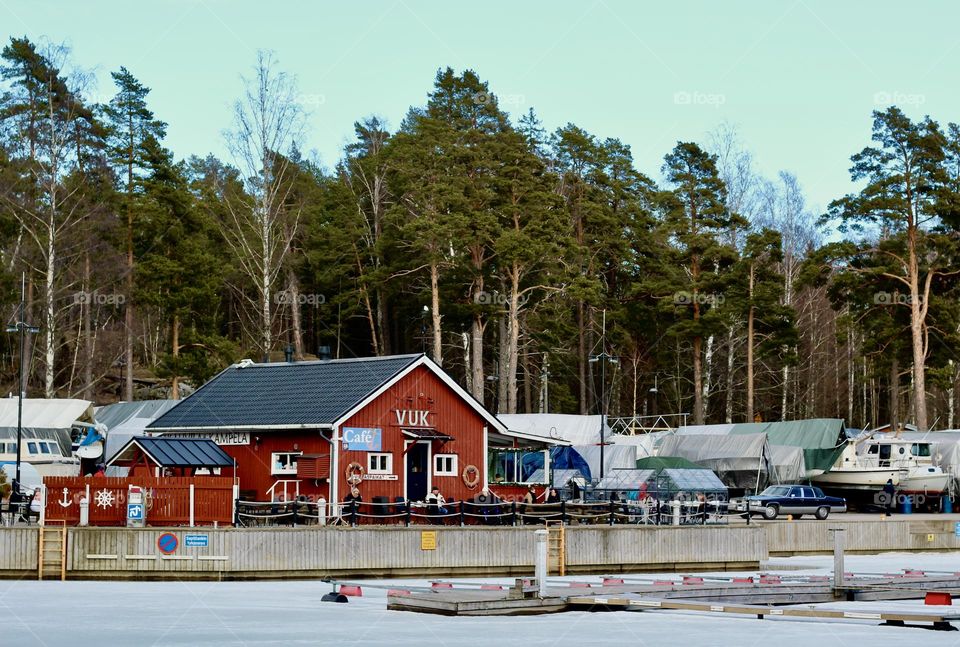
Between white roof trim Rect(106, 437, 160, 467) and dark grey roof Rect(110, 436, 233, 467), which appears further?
dark grey roof Rect(110, 436, 233, 467)

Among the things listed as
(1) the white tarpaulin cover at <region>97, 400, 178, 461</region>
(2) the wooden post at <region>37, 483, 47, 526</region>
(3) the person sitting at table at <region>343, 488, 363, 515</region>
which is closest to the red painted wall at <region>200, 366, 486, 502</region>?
(3) the person sitting at table at <region>343, 488, 363, 515</region>

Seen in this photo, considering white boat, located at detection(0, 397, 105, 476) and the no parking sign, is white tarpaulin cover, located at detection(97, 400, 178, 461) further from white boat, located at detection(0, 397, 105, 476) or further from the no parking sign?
the no parking sign

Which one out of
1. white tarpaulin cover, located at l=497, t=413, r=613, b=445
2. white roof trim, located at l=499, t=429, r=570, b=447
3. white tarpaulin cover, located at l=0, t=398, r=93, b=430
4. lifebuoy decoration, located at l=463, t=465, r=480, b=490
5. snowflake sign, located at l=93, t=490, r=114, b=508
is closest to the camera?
snowflake sign, located at l=93, t=490, r=114, b=508

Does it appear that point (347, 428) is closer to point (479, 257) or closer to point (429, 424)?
point (429, 424)

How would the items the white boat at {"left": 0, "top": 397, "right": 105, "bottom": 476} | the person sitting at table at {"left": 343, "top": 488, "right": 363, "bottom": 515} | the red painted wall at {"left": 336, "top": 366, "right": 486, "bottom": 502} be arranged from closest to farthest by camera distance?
the person sitting at table at {"left": 343, "top": 488, "right": 363, "bottom": 515}
the red painted wall at {"left": 336, "top": 366, "right": 486, "bottom": 502}
the white boat at {"left": 0, "top": 397, "right": 105, "bottom": 476}

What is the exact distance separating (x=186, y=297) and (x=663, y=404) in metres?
37.5

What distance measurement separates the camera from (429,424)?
1460 inches

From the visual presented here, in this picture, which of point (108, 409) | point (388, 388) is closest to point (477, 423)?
point (388, 388)

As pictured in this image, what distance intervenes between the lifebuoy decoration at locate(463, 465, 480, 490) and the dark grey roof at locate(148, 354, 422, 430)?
3576mm

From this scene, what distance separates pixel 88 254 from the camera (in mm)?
63625

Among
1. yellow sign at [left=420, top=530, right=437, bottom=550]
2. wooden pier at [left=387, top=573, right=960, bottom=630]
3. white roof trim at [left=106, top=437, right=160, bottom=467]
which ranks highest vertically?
white roof trim at [left=106, top=437, right=160, bottom=467]

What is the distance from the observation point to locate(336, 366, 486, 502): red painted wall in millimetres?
35312

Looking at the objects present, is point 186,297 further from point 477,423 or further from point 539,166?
point 477,423

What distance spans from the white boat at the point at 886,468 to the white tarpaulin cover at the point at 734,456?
3009 millimetres
